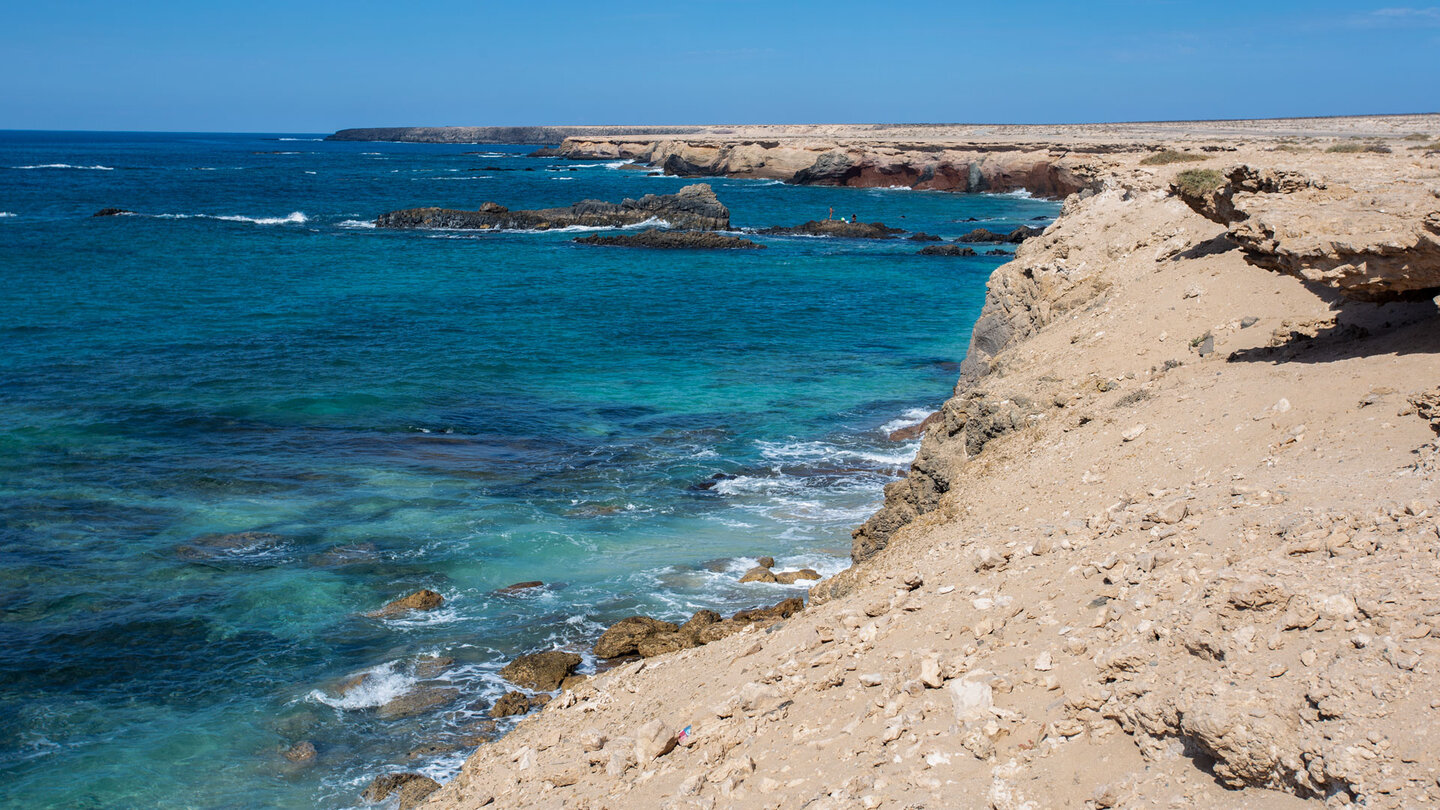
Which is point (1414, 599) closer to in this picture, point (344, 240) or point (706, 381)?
point (706, 381)

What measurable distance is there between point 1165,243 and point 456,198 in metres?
72.4

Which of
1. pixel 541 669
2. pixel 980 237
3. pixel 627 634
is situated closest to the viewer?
pixel 541 669

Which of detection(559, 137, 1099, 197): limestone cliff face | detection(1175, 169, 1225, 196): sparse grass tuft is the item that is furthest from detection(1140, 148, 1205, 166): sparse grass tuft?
Result: detection(559, 137, 1099, 197): limestone cliff face

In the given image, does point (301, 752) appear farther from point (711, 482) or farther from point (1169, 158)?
point (1169, 158)

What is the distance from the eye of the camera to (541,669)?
36.3ft

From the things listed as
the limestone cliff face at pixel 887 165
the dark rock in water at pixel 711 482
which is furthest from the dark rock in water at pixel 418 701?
the limestone cliff face at pixel 887 165

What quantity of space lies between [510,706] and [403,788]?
159cm

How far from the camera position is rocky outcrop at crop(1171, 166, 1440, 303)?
6977 millimetres

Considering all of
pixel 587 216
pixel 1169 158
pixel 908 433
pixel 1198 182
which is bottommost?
pixel 908 433

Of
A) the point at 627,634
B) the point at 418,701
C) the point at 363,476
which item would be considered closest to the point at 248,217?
the point at 363,476

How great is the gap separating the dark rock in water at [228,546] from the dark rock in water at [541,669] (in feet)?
18.3

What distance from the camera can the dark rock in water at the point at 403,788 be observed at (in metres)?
8.79

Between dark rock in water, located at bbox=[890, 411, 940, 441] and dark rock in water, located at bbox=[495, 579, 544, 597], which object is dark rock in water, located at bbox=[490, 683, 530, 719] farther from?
dark rock in water, located at bbox=[890, 411, 940, 441]

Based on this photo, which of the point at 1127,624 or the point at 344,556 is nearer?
the point at 1127,624
